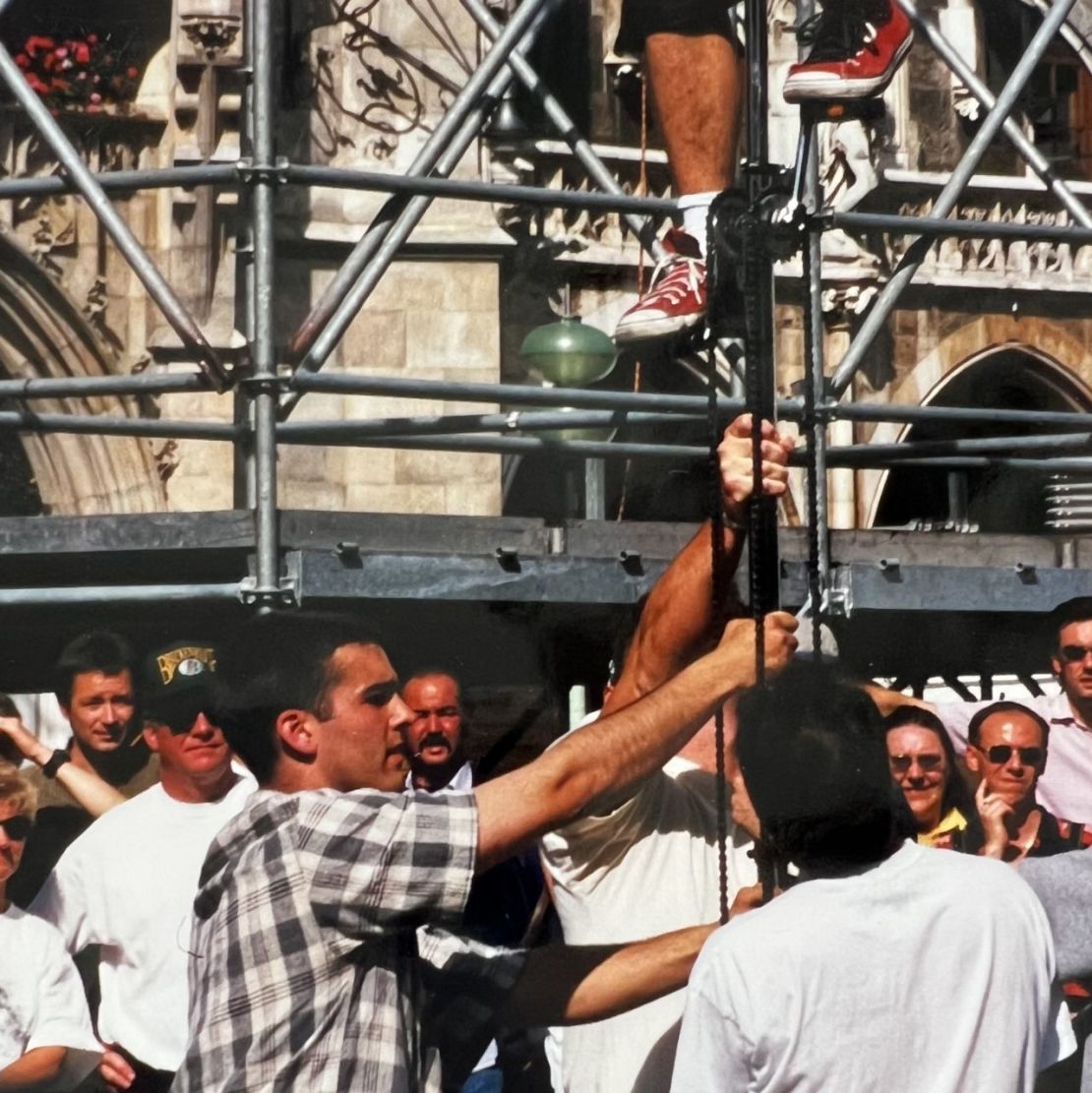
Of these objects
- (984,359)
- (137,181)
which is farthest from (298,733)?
(984,359)

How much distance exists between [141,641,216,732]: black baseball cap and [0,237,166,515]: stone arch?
18.0 feet

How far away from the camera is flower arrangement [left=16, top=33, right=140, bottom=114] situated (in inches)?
387

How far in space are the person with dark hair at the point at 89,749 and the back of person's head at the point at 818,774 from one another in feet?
6.36

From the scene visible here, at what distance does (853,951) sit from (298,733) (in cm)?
76

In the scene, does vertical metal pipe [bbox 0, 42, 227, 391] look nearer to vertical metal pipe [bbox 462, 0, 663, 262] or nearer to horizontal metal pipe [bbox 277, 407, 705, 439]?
horizontal metal pipe [bbox 277, 407, 705, 439]

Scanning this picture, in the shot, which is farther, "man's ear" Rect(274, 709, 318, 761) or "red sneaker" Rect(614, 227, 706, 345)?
"red sneaker" Rect(614, 227, 706, 345)

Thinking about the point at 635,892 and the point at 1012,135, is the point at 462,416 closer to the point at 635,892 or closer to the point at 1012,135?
the point at 635,892

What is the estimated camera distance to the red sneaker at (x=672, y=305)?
3.97 m

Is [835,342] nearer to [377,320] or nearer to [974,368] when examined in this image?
[974,368]

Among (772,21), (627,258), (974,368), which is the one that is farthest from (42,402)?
(974,368)

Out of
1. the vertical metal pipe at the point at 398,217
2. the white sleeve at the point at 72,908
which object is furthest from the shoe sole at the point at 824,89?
the white sleeve at the point at 72,908

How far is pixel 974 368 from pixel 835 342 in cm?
111

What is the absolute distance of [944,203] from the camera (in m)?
4.60

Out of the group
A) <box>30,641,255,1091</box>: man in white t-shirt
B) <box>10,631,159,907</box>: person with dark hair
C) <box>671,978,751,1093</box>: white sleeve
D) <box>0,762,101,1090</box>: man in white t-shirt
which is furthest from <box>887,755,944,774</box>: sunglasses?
<box>671,978,751,1093</box>: white sleeve
